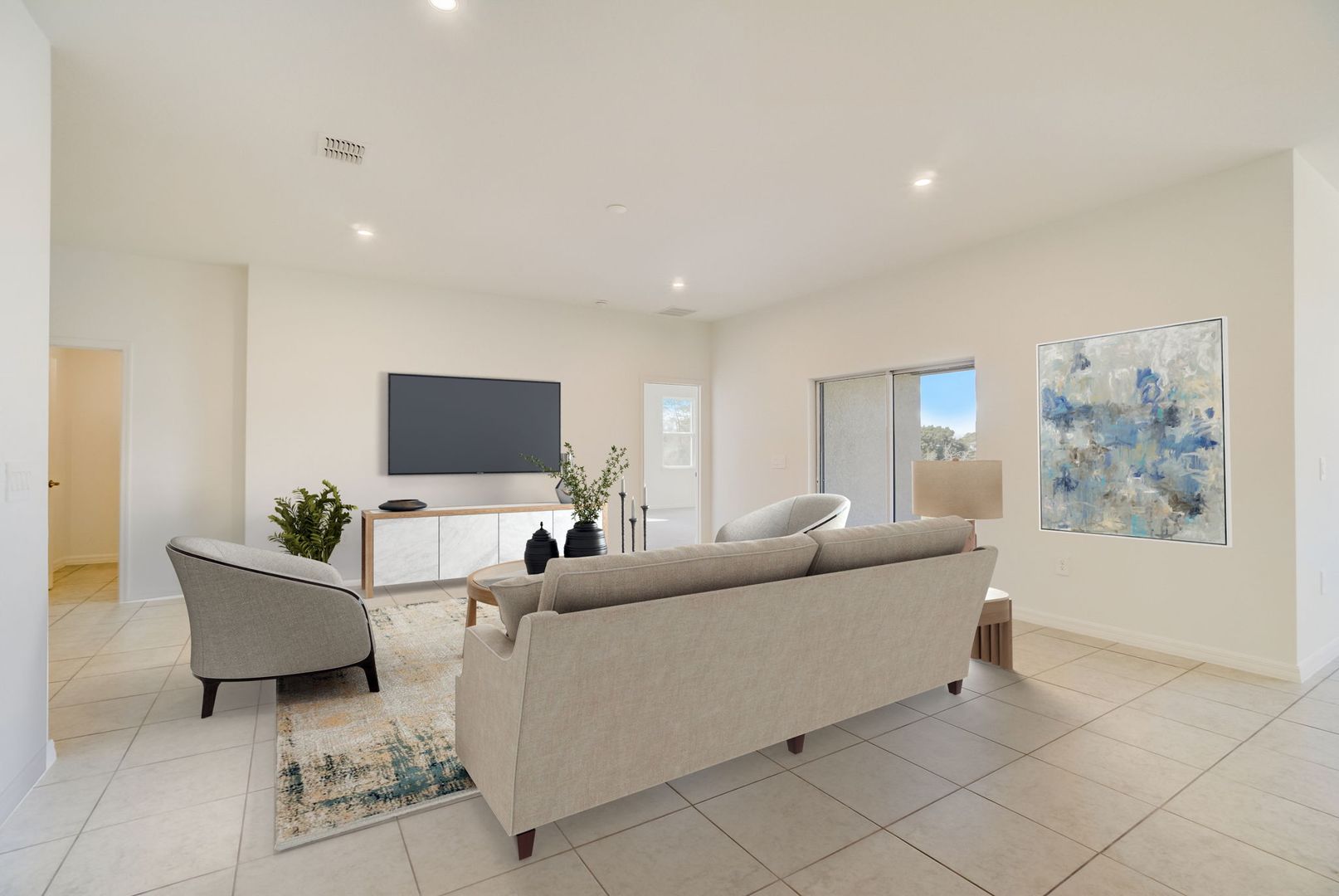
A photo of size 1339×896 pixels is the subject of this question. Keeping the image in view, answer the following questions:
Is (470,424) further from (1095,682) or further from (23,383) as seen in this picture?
(1095,682)

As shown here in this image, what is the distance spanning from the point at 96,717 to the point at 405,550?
251cm

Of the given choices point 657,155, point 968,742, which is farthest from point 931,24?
point 968,742

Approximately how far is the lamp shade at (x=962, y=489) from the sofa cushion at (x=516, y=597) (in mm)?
2185

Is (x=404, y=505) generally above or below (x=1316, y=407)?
below

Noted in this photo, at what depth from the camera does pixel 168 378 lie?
4992 mm

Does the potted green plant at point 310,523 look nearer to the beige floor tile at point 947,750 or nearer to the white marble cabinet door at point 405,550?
the white marble cabinet door at point 405,550

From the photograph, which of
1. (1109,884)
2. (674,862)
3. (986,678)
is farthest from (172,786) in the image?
(986,678)

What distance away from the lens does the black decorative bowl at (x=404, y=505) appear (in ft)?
17.3

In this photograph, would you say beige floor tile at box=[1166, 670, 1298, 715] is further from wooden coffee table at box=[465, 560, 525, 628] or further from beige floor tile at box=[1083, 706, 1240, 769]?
wooden coffee table at box=[465, 560, 525, 628]

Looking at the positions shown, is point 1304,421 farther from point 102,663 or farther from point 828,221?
point 102,663

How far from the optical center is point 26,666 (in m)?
2.16

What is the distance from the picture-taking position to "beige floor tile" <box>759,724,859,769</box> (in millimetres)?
2396

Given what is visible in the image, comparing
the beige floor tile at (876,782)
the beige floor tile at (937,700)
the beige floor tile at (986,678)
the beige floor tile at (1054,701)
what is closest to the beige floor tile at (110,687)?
the beige floor tile at (876,782)

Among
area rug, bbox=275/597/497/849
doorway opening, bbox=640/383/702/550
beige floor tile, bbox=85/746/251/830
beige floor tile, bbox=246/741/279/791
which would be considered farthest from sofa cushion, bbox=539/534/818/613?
doorway opening, bbox=640/383/702/550
